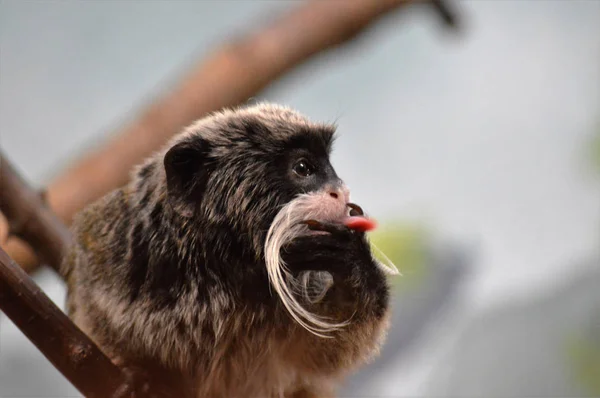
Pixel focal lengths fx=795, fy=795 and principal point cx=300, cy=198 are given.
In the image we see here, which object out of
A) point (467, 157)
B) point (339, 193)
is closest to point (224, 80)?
point (467, 157)

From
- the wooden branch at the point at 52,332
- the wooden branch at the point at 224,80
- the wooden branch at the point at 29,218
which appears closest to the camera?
the wooden branch at the point at 52,332

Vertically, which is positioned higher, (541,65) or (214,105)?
(214,105)

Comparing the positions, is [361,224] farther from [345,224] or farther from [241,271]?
[241,271]

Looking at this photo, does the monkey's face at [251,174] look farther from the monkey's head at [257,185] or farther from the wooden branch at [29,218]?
the wooden branch at [29,218]

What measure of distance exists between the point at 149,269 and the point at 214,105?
1.55 metres

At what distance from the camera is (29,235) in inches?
74.1

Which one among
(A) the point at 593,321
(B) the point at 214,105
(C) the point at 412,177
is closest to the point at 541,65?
(C) the point at 412,177

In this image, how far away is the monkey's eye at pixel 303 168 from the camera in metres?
→ 1.43

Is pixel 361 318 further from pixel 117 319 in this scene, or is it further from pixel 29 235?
pixel 29 235

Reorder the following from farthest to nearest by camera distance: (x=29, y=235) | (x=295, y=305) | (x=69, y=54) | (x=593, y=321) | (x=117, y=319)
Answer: (x=593, y=321) < (x=69, y=54) < (x=29, y=235) < (x=117, y=319) < (x=295, y=305)

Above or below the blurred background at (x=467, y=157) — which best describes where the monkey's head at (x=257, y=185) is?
above

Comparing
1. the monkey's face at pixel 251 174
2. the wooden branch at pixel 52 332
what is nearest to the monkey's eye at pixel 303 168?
the monkey's face at pixel 251 174

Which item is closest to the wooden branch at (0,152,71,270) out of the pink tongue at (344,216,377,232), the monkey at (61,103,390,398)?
the monkey at (61,103,390,398)

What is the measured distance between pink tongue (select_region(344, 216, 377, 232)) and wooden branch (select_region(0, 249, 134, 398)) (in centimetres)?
48
